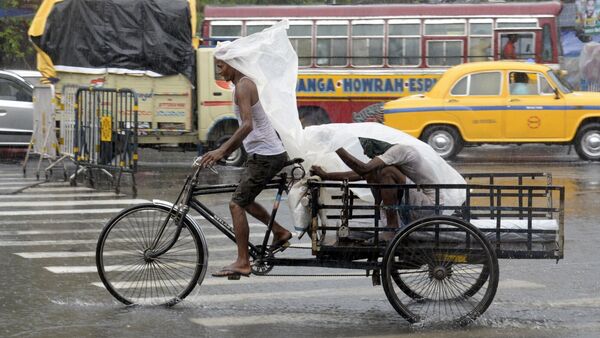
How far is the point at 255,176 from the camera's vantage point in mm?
7543

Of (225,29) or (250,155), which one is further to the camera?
(225,29)

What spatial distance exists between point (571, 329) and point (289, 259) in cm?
189

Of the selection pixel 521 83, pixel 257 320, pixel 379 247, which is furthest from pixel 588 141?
pixel 257 320

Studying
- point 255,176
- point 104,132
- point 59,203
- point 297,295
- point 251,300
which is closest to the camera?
point 255,176

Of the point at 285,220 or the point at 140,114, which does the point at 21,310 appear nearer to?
the point at 285,220

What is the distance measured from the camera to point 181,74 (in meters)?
20.2

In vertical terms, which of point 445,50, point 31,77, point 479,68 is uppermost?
point 445,50

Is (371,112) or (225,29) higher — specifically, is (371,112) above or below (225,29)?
below

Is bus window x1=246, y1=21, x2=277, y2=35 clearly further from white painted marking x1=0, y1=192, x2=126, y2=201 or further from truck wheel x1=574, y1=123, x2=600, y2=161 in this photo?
white painted marking x1=0, y1=192, x2=126, y2=201

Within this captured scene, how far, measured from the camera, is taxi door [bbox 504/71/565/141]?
2069 centimetres

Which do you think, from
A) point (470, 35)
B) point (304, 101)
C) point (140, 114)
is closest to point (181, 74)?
point (140, 114)

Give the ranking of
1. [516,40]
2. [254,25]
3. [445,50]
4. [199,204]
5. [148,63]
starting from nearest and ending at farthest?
[199,204] → [148,63] → [516,40] → [445,50] → [254,25]

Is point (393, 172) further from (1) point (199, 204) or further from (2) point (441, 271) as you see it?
(1) point (199, 204)

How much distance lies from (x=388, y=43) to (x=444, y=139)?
4.35 meters
